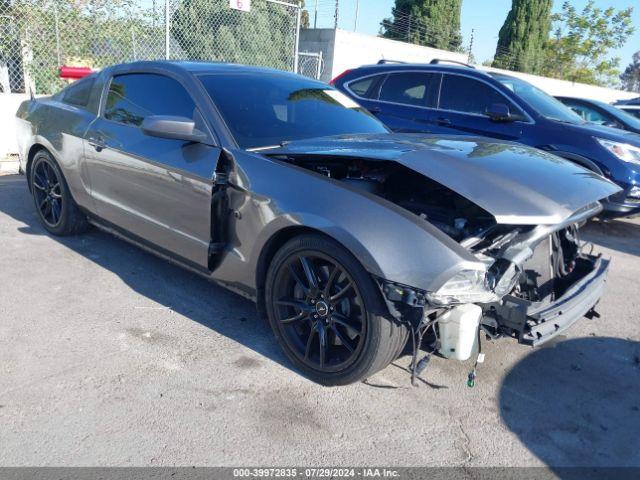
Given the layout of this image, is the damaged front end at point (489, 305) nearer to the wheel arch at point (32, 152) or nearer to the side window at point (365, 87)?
the wheel arch at point (32, 152)

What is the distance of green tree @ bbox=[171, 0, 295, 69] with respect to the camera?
392 inches

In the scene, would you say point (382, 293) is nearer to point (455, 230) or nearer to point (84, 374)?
point (455, 230)

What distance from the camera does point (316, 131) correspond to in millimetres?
3662

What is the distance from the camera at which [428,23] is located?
2525 cm

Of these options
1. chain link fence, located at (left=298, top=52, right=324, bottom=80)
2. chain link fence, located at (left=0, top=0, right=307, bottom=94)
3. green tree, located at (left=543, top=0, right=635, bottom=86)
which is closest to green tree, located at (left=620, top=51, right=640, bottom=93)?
green tree, located at (left=543, top=0, right=635, bottom=86)

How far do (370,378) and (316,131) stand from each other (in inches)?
66.3

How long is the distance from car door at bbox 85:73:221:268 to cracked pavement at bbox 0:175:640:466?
53 centimetres

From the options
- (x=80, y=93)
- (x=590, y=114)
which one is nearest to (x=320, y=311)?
(x=80, y=93)

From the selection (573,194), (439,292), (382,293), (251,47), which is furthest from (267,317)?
(251,47)

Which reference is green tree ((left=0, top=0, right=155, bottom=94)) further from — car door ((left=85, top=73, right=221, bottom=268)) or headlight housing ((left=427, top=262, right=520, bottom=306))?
headlight housing ((left=427, top=262, right=520, bottom=306))

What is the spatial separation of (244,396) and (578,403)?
5.77 feet

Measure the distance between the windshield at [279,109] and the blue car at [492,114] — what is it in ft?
7.39

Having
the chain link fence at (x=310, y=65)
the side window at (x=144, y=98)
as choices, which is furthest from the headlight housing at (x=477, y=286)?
the chain link fence at (x=310, y=65)

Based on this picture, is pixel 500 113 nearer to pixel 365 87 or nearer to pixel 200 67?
pixel 365 87
